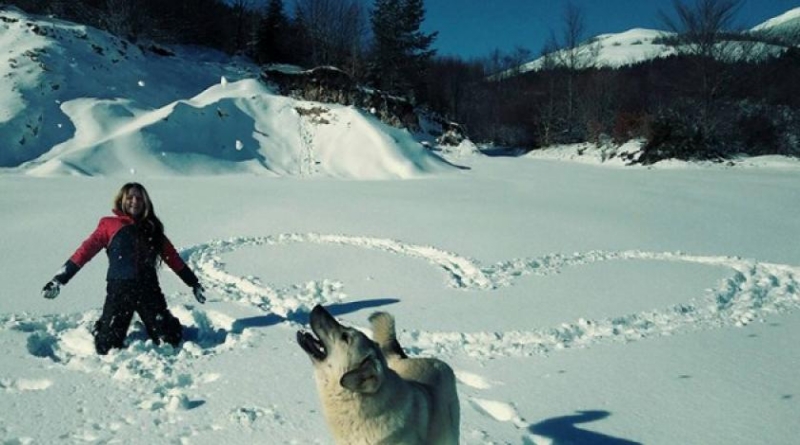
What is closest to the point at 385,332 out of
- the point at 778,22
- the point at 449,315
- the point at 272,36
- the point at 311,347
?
the point at 311,347

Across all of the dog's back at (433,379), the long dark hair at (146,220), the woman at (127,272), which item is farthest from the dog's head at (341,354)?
the long dark hair at (146,220)

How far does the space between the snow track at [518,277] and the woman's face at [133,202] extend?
1.48 metres

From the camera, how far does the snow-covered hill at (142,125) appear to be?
1442 centimetres

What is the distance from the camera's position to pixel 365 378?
85.7 inches

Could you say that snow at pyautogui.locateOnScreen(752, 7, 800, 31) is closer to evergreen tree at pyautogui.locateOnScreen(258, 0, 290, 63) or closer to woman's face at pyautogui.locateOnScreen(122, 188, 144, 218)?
evergreen tree at pyautogui.locateOnScreen(258, 0, 290, 63)

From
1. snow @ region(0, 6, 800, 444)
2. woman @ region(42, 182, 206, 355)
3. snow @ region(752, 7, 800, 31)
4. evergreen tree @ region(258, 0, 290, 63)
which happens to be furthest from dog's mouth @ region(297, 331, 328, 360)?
snow @ region(752, 7, 800, 31)

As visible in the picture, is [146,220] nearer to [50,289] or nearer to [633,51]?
[50,289]

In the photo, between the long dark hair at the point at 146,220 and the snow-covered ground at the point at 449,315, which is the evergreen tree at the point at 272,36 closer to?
the snow-covered ground at the point at 449,315

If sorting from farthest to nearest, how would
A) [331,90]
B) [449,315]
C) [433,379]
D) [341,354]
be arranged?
[331,90]
[449,315]
[433,379]
[341,354]

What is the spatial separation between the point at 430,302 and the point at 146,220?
2.95 meters

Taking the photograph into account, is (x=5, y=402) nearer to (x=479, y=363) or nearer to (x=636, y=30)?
(x=479, y=363)

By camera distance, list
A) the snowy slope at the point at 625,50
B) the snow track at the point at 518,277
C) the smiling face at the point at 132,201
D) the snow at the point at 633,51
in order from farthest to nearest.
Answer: the snowy slope at the point at 625,50 → the snow at the point at 633,51 → the snow track at the point at 518,277 → the smiling face at the point at 132,201

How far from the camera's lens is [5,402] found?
138 inches

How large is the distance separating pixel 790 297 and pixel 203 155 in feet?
46.8
